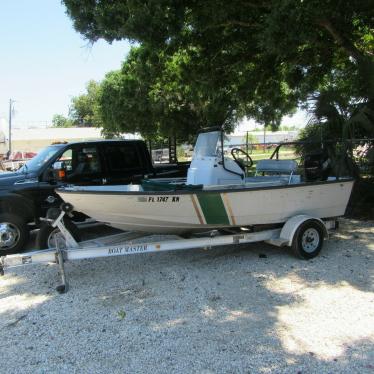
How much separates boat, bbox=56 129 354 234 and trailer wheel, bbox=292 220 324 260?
27 cm

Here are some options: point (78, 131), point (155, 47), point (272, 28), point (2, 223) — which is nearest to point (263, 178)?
point (272, 28)

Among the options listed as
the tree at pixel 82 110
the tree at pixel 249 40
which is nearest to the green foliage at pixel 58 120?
the tree at pixel 82 110

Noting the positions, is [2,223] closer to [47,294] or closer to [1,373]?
[47,294]

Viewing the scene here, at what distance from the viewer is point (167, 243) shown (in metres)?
6.11

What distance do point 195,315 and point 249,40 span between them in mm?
8787

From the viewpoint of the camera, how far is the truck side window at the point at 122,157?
892 centimetres

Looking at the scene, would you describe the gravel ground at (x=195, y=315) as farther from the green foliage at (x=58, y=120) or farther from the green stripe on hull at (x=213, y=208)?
the green foliage at (x=58, y=120)

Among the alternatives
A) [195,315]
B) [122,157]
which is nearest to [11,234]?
[122,157]

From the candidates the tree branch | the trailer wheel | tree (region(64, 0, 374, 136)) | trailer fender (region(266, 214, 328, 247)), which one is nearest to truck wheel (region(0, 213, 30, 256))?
tree (region(64, 0, 374, 136))

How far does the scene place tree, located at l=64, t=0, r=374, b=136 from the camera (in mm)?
8109

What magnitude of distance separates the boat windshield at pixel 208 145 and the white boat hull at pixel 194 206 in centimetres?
114

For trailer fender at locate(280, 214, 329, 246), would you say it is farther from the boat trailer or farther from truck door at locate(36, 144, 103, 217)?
truck door at locate(36, 144, 103, 217)

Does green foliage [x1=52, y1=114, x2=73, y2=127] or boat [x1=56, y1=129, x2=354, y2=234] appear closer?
boat [x1=56, y1=129, x2=354, y2=234]

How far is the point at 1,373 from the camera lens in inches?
151
